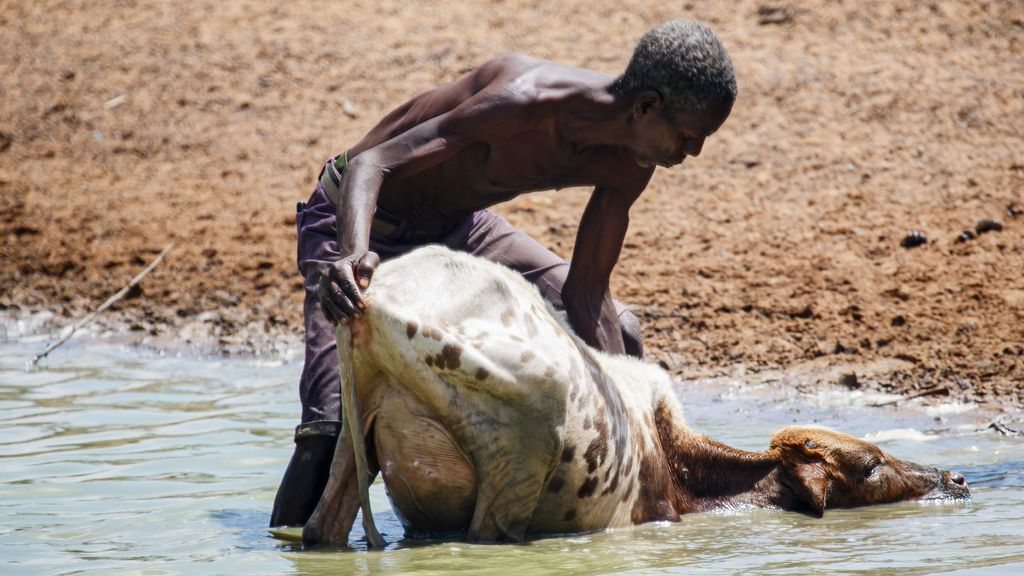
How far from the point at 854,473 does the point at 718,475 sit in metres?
0.49

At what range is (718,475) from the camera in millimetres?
5262

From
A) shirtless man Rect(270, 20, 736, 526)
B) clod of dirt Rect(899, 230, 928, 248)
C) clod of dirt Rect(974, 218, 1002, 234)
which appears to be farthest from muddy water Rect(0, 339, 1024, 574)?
clod of dirt Rect(974, 218, 1002, 234)

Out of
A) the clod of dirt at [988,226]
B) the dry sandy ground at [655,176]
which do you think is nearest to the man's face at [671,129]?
the dry sandy ground at [655,176]

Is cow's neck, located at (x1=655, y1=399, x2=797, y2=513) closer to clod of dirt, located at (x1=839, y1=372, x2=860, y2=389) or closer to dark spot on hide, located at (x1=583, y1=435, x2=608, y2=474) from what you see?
dark spot on hide, located at (x1=583, y1=435, x2=608, y2=474)

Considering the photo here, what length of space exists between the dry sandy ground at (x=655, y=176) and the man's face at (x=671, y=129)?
9.64 feet

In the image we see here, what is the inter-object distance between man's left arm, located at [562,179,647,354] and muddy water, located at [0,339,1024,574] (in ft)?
2.48

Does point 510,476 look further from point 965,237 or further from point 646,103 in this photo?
point 965,237

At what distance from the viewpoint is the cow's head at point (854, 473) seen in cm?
521

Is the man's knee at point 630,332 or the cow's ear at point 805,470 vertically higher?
the man's knee at point 630,332

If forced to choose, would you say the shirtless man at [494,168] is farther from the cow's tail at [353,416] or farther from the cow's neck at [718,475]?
the cow's neck at [718,475]

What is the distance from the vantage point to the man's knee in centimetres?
550

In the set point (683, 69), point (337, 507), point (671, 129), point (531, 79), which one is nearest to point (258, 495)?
point (337, 507)

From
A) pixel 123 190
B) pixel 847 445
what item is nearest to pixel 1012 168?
pixel 847 445

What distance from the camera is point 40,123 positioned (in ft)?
39.3
